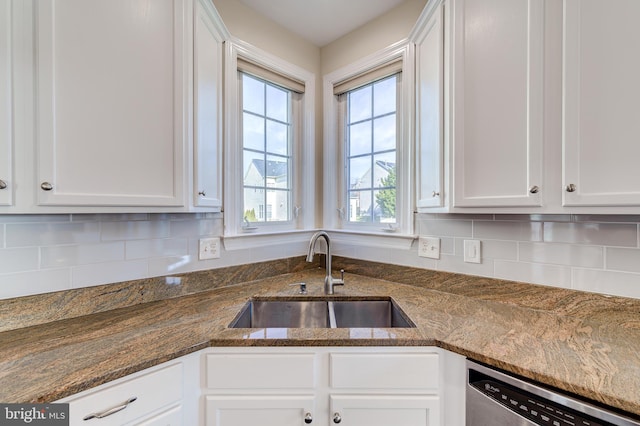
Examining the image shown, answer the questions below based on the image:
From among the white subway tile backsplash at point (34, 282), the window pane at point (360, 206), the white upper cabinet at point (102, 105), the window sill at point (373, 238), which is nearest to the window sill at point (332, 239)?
the window sill at point (373, 238)

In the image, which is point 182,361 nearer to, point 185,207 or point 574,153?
point 185,207

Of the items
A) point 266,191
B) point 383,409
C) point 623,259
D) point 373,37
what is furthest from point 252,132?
point 623,259

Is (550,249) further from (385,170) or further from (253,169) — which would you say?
(253,169)

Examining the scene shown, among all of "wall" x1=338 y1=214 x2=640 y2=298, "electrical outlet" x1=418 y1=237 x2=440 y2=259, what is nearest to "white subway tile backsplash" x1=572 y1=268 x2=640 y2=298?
"wall" x1=338 y1=214 x2=640 y2=298

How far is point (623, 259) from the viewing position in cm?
110

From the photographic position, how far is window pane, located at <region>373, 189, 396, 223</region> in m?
1.91

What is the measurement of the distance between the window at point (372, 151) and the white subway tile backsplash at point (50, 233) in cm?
152

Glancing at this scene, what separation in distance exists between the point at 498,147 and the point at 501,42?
0.41 metres

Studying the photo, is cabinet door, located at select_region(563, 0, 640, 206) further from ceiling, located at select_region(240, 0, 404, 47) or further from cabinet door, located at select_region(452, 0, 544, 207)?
ceiling, located at select_region(240, 0, 404, 47)

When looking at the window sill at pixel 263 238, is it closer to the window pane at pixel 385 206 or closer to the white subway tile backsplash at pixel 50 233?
the window pane at pixel 385 206

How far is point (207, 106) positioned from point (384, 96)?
1170 millimetres

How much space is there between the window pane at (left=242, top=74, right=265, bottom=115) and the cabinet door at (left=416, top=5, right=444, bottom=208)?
40.1 inches

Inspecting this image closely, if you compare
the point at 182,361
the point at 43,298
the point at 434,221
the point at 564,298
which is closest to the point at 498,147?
the point at 434,221

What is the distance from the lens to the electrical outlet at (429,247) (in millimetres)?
1604
